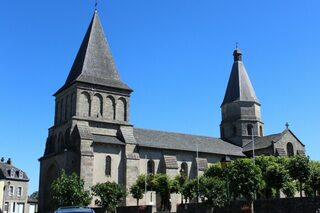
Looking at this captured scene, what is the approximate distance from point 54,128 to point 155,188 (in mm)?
18022

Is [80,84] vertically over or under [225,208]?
over

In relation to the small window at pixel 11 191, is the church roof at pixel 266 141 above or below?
above

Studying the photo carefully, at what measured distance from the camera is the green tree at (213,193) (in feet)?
128

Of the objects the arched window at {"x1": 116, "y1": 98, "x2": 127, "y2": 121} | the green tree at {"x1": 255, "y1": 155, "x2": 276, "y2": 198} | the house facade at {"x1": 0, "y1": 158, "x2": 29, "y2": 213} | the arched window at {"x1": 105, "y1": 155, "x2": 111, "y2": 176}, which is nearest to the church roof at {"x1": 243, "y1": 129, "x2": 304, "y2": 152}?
the green tree at {"x1": 255, "y1": 155, "x2": 276, "y2": 198}

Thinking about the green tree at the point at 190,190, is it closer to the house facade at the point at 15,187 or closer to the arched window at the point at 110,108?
the arched window at the point at 110,108

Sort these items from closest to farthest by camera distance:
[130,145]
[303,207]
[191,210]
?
[303,207]
[191,210]
[130,145]

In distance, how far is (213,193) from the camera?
3934 centimetres

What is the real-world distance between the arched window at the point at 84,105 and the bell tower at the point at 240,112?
99.7ft

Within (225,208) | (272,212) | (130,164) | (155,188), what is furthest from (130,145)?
(272,212)

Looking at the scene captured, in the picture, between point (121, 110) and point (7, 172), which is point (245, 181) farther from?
point (7, 172)

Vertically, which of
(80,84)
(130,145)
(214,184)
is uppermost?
(80,84)

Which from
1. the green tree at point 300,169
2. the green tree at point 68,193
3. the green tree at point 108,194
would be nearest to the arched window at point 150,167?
the green tree at point 108,194

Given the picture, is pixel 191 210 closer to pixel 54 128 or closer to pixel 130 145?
pixel 130 145

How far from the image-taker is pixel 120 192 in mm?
46188
